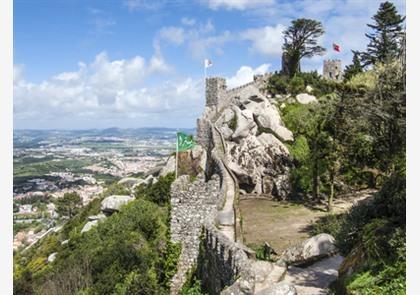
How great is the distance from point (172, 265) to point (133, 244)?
780cm

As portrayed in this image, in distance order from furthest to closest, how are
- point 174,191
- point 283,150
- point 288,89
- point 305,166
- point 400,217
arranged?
point 288,89 → point 283,150 → point 305,166 → point 174,191 → point 400,217

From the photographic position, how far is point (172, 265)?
14.1 m

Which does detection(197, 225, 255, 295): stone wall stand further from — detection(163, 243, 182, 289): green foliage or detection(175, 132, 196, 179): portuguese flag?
detection(175, 132, 196, 179): portuguese flag

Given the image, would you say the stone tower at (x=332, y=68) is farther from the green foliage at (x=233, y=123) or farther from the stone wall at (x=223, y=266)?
the stone wall at (x=223, y=266)

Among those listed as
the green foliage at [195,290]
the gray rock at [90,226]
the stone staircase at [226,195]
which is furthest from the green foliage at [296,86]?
the green foliage at [195,290]

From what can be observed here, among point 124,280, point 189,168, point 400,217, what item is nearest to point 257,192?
point 189,168

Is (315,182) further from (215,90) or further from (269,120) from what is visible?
(215,90)

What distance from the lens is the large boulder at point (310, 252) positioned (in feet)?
40.9

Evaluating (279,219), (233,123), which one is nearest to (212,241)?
(279,219)

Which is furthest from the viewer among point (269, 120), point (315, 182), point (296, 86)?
point (296, 86)

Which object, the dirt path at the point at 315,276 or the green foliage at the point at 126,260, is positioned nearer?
the dirt path at the point at 315,276

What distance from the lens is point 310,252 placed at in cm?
1262

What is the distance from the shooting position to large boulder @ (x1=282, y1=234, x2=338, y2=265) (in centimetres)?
1247

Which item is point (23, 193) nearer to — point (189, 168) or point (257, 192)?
point (189, 168)
